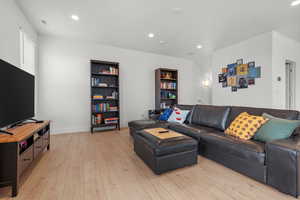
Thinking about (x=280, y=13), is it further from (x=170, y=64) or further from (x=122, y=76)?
(x=122, y=76)

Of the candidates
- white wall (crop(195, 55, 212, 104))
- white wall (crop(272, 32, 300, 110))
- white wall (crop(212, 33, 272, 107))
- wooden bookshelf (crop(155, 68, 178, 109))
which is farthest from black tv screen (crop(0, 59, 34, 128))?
white wall (crop(195, 55, 212, 104))

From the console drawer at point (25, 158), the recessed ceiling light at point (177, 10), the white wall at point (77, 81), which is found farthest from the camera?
the white wall at point (77, 81)

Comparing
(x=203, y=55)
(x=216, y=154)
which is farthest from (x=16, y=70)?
(x=203, y=55)

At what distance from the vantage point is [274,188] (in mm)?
1437

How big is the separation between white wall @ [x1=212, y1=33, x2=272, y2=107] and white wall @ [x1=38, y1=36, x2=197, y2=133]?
2.51 meters

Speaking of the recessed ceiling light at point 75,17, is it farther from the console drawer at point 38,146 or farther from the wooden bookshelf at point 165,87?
the wooden bookshelf at point 165,87

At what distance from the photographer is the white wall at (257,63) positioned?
3.41 meters

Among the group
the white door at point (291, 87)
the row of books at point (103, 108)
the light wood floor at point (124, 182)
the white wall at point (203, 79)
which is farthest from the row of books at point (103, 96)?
the white door at point (291, 87)

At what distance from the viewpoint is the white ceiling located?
7.87 ft

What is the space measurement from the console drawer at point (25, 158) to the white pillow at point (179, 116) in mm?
2531

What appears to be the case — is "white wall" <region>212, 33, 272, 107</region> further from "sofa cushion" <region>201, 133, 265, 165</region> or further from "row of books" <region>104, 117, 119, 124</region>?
"row of books" <region>104, 117, 119, 124</region>

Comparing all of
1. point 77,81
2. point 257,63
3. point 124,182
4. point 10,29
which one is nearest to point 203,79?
point 257,63

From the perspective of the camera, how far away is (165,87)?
479 centimetres

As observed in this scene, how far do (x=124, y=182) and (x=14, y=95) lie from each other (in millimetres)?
1879
